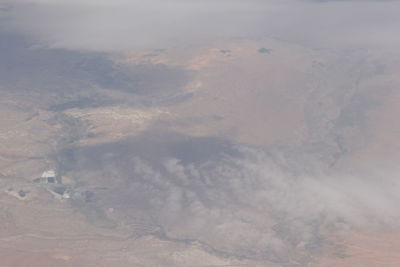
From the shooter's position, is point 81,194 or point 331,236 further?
point 81,194

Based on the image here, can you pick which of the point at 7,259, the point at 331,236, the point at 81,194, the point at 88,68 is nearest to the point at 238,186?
the point at 331,236

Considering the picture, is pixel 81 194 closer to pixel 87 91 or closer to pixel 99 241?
pixel 99 241

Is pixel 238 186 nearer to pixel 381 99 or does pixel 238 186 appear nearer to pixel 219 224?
pixel 219 224

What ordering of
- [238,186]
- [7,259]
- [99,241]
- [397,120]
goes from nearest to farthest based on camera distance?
[7,259] < [99,241] < [238,186] < [397,120]

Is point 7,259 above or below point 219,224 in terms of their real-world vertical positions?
above

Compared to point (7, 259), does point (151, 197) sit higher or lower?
lower

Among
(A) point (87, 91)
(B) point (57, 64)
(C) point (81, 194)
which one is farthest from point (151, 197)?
(B) point (57, 64)

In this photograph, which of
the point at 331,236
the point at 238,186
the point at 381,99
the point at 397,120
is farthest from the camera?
the point at 381,99

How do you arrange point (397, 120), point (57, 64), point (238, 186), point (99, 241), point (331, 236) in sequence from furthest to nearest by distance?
point (57, 64), point (397, 120), point (238, 186), point (331, 236), point (99, 241)

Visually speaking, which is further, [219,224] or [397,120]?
[397,120]
